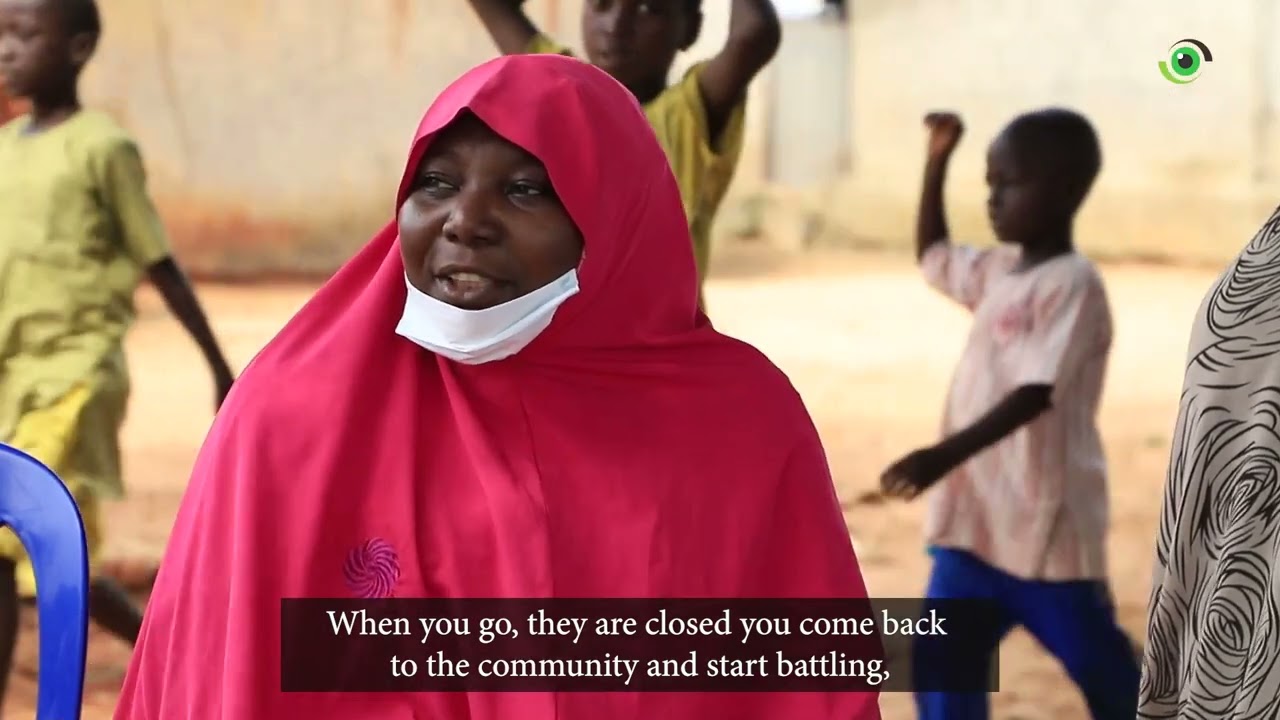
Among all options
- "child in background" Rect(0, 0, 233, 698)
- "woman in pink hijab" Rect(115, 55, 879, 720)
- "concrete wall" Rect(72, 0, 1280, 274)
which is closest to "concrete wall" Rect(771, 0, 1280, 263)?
"concrete wall" Rect(72, 0, 1280, 274)

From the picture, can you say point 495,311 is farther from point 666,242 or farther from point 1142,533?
point 1142,533

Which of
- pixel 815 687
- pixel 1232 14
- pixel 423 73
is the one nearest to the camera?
pixel 815 687

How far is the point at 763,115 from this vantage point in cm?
377

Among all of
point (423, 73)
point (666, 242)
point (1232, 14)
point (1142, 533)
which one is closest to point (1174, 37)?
point (1232, 14)

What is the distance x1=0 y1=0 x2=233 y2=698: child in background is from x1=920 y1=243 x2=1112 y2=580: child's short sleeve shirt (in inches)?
50.4

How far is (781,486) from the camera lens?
1423 mm

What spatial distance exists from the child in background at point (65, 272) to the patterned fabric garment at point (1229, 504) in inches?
69.5

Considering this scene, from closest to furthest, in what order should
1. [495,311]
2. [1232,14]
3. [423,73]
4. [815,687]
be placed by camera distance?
1. [495,311]
2. [815,687]
3. [1232,14]
4. [423,73]

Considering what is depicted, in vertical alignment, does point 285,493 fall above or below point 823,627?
above

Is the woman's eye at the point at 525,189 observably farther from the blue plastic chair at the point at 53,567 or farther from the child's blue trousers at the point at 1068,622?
the child's blue trousers at the point at 1068,622

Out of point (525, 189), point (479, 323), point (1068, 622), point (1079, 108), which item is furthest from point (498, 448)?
point (1079, 108)

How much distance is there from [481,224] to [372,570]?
0.33 metres

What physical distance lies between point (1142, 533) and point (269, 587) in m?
2.68
